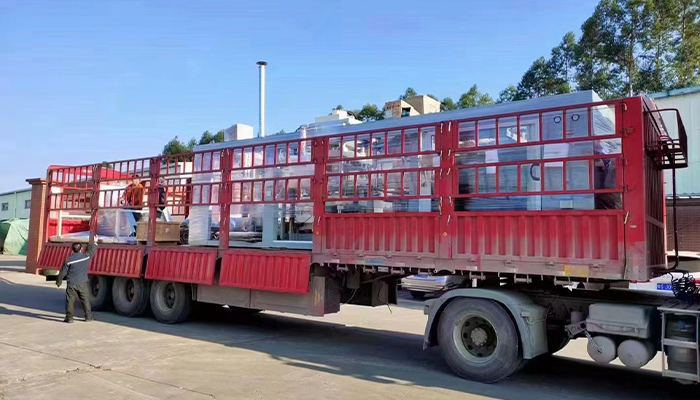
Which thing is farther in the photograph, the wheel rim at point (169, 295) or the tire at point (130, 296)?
the tire at point (130, 296)

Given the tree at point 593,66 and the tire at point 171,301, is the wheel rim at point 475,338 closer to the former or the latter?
the tire at point 171,301

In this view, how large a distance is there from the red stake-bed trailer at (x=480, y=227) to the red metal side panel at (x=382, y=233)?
18 millimetres

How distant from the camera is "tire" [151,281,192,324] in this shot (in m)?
9.49

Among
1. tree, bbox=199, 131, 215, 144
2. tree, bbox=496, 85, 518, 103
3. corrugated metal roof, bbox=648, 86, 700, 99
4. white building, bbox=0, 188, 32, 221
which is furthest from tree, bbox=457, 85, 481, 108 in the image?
white building, bbox=0, 188, 32, 221

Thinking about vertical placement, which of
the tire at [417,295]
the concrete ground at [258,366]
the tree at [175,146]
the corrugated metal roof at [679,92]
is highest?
the tree at [175,146]

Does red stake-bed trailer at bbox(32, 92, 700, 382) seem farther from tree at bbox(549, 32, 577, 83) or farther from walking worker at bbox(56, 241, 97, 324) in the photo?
tree at bbox(549, 32, 577, 83)

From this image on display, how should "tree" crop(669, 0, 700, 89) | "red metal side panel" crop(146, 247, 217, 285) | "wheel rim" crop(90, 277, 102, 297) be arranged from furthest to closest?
"tree" crop(669, 0, 700, 89)
"wheel rim" crop(90, 277, 102, 297)
"red metal side panel" crop(146, 247, 217, 285)

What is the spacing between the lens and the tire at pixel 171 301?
9492 mm

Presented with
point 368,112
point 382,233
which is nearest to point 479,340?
point 382,233

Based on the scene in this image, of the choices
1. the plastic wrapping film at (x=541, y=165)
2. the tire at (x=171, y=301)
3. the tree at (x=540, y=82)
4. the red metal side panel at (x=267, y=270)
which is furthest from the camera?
the tree at (x=540, y=82)

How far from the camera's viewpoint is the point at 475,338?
20.1 ft

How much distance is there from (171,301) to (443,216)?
599cm

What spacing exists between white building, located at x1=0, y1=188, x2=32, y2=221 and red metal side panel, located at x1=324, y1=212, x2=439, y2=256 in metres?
47.5

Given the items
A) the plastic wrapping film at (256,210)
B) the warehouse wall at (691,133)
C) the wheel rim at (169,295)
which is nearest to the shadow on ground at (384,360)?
the wheel rim at (169,295)
